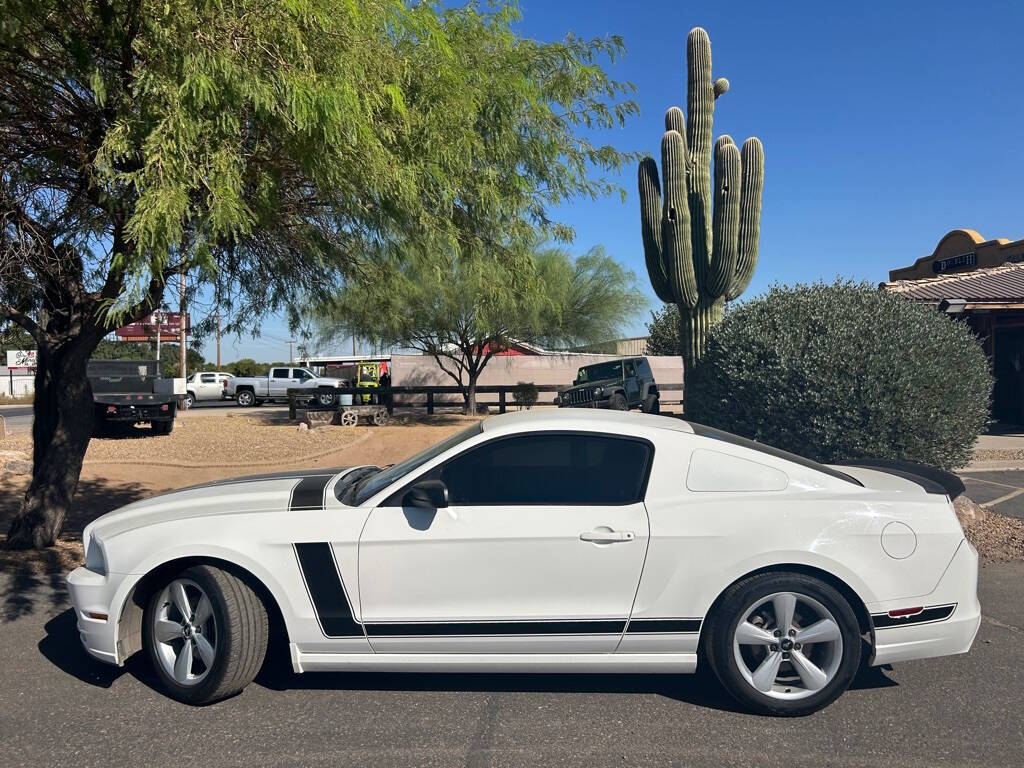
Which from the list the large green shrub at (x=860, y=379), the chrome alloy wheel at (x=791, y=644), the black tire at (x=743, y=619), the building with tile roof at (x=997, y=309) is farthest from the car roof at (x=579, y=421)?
the building with tile roof at (x=997, y=309)

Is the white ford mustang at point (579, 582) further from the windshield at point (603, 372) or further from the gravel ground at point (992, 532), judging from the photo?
the windshield at point (603, 372)

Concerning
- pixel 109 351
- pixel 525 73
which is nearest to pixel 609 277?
pixel 525 73

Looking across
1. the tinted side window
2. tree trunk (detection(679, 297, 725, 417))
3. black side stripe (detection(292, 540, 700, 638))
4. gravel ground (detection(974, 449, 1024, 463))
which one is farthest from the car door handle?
tree trunk (detection(679, 297, 725, 417))

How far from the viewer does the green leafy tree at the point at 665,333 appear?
39.0 meters

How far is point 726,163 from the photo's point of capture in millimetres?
14055

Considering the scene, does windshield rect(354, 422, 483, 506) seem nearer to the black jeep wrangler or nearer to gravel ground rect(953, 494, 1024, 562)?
gravel ground rect(953, 494, 1024, 562)

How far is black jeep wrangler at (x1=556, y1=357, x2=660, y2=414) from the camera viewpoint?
20047 millimetres

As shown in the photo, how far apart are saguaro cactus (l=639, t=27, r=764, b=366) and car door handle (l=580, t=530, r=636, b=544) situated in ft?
34.9

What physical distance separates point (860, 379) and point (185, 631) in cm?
659

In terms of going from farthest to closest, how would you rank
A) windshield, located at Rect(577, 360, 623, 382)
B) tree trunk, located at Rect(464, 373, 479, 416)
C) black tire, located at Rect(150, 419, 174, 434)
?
tree trunk, located at Rect(464, 373, 479, 416) → windshield, located at Rect(577, 360, 623, 382) → black tire, located at Rect(150, 419, 174, 434)

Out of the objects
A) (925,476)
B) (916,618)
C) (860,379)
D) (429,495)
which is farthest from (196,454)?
(916,618)

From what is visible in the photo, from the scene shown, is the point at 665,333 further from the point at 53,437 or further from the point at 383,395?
the point at 53,437

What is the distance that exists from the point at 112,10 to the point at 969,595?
6.23 m

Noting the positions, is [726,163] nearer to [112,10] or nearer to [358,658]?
[112,10]
